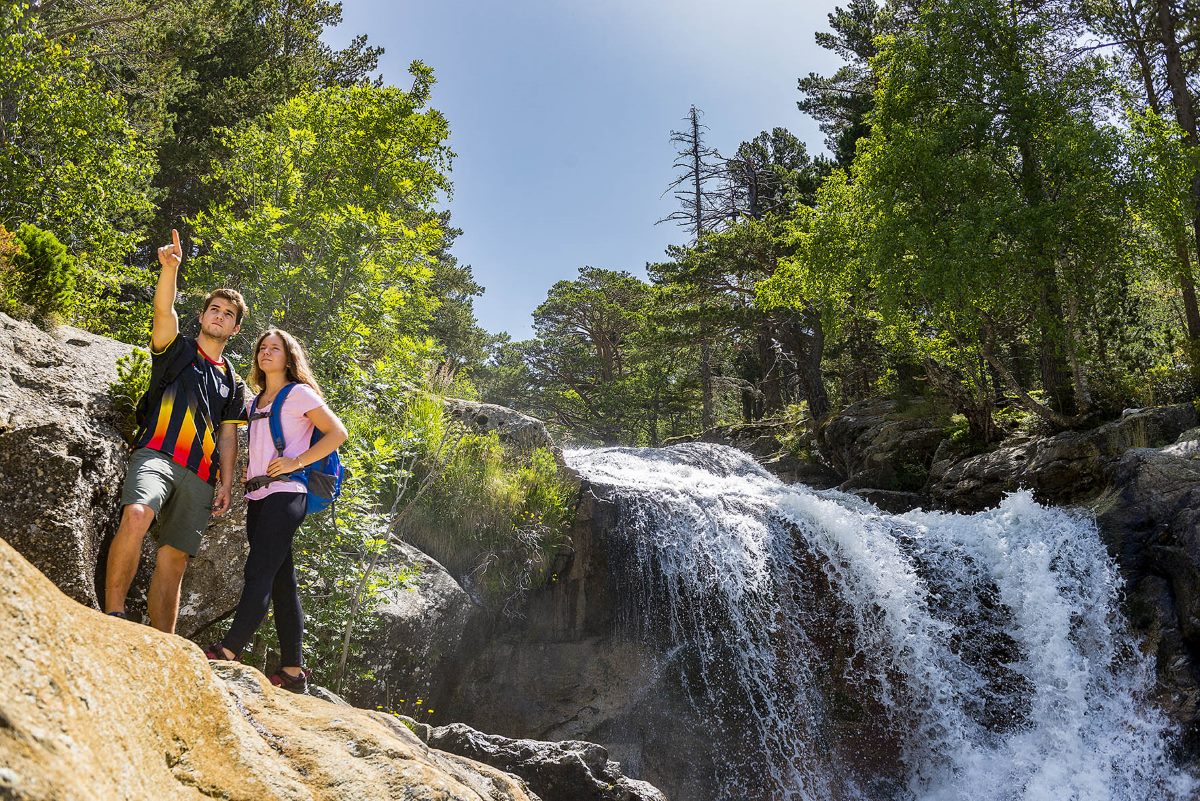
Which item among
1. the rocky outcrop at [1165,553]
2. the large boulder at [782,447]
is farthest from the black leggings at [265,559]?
the large boulder at [782,447]

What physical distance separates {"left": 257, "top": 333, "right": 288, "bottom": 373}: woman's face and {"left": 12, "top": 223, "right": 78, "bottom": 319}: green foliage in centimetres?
215

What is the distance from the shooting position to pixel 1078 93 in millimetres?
14008

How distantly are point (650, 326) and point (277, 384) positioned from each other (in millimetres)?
17940

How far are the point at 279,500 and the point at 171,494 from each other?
0.56m

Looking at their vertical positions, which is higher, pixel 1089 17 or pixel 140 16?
pixel 1089 17

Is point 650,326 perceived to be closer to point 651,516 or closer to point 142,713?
point 651,516

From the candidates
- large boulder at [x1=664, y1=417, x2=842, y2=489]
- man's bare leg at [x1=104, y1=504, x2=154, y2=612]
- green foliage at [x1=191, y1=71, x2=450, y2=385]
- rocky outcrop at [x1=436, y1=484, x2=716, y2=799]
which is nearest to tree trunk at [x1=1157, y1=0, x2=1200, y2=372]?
large boulder at [x1=664, y1=417, x2=842, y2=489]

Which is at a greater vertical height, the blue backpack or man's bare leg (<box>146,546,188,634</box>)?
the blue backpack

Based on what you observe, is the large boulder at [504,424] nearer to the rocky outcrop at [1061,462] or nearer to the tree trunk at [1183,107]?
the rocky outcrop at [1061,462]

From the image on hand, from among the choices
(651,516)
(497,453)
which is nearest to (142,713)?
(497,453)

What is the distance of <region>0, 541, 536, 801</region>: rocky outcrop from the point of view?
1.28m

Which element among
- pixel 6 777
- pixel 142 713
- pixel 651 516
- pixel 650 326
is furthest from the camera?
pixel 650 326

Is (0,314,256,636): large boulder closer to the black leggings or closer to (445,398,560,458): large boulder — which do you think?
the black leggings

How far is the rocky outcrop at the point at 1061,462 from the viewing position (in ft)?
36.3
